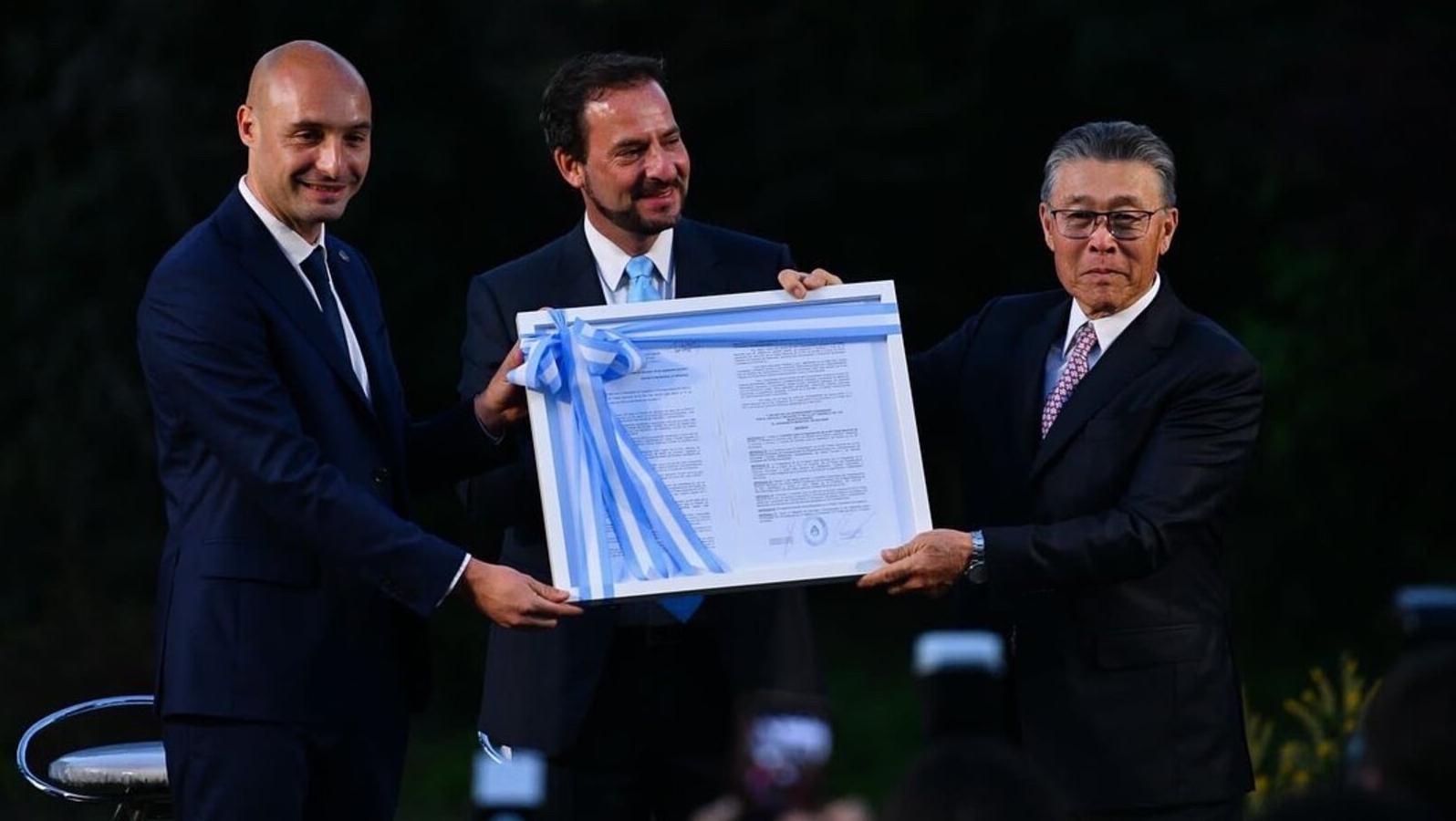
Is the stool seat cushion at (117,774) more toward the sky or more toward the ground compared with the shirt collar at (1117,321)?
more toward the ground

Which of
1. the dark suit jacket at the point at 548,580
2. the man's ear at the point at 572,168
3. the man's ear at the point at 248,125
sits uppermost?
the man's ear at the point at 248,125

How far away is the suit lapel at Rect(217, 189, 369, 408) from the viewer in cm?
490

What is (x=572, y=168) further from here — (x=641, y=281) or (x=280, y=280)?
(x=280, y=280)

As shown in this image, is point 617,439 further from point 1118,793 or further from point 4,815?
point 4,815

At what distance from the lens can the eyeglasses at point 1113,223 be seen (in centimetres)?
508

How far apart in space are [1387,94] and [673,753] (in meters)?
7.32

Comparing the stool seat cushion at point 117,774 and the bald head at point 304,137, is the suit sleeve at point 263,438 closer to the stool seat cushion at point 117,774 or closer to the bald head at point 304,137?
the bald head at point 304,137

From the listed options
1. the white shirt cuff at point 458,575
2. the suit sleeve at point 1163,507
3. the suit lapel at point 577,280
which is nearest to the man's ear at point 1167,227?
the suit sleeve at point 1163,507

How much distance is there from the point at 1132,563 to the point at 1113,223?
0.66 m

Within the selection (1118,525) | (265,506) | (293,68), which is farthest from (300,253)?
(1118,525)

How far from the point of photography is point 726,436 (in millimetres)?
5203

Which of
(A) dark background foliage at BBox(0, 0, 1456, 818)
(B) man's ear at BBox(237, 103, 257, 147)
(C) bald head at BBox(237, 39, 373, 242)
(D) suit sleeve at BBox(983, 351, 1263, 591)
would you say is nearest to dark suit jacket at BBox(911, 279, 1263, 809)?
(D) suit sleeve at BBox(983, 351, 1263, 591)

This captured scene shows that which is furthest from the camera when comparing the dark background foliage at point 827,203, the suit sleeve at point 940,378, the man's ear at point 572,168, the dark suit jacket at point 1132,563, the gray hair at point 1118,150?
the dark background foliage at point 827,203

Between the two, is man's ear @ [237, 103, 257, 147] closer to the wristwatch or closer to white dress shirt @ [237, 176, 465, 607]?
white dress shirt @ [237, 176, 465, 607]
